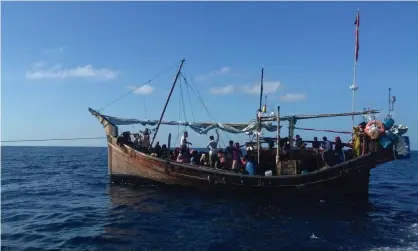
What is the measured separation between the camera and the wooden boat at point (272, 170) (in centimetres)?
1723

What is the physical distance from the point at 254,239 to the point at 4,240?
7636 mm

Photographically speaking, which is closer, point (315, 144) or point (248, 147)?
point (315, 144)

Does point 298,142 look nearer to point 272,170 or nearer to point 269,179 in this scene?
point 272,170

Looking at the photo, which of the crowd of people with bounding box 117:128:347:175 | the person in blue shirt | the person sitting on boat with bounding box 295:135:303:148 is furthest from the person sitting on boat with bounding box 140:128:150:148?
the person sitting on boat with bounding box 295:135:303:148

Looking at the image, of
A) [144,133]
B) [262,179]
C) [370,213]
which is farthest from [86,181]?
[370,213]

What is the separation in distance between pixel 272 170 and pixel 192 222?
729 cm

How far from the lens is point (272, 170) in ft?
64.4

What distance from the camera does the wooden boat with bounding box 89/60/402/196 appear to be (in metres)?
17.2

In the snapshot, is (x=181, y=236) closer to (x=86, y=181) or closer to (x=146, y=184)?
(x=146, y=184)

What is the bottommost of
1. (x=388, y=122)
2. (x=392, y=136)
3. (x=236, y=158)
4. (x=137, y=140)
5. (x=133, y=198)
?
(x=133, y=198)

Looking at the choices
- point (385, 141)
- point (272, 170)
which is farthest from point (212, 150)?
point (385, 141)

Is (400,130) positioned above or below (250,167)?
above

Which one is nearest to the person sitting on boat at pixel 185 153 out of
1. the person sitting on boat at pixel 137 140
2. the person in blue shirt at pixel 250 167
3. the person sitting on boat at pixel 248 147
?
the person sitting on boat at pixel 137 140

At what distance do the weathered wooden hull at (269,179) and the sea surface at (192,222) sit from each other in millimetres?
636
